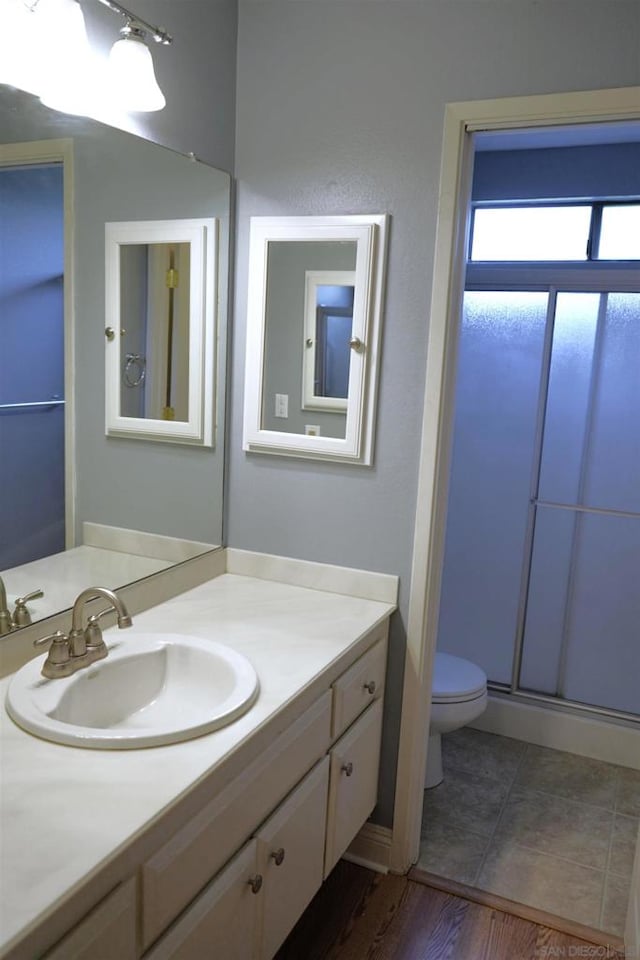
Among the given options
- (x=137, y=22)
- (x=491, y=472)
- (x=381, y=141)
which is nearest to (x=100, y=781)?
(x=137, y=22)

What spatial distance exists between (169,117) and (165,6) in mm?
244

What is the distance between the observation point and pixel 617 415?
2.88 metres

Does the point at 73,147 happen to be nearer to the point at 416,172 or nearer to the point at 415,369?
the point at 416,172

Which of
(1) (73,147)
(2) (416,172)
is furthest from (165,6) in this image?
(2) (416,172)

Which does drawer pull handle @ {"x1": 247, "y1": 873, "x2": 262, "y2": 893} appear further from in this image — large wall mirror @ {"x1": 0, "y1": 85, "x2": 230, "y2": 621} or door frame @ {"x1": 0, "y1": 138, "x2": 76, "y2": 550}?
door frame @ {"x1": 0, "y1": 138, "x2": 76, "y2": 550}

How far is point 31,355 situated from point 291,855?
1.20m

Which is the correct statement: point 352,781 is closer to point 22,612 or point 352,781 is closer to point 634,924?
point 634,924

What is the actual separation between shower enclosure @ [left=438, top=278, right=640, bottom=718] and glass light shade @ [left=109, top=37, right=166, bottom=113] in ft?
5.18

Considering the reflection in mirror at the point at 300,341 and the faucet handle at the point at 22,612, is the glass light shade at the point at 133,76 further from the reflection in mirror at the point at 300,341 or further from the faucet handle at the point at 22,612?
the faucet handle at the point at 22,612

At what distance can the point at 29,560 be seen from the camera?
1.60 metres

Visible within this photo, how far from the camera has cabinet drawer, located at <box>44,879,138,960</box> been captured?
38.2 inches

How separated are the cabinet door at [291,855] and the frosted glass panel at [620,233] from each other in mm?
2472

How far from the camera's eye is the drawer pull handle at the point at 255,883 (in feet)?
4.65

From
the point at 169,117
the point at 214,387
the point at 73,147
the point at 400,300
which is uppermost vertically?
the point at 169,117
